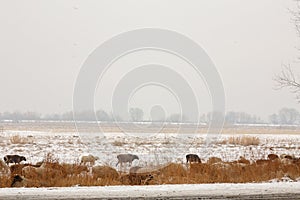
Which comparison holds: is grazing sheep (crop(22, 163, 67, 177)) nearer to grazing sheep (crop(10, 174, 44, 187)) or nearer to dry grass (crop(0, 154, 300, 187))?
dry grass (crop(0, 154, 300, 187))

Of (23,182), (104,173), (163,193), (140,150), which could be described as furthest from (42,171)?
(140,150)

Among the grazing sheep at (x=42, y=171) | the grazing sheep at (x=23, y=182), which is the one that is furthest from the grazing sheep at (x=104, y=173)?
the grazing sheep at (x=23, y=182)

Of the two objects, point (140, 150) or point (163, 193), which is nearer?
point (163, 193)

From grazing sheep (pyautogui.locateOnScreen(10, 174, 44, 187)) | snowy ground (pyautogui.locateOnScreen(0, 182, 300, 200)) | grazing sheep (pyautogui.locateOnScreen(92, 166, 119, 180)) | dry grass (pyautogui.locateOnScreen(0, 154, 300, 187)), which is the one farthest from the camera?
grazing sheep (pyautogui.locateOnScreen(92, 166, 119, 180))

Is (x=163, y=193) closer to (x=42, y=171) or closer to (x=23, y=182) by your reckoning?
(x=23, y=182)

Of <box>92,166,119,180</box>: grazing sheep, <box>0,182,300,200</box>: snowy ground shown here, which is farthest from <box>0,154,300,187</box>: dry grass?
<box>0,182,300,200</box>: snowy ground

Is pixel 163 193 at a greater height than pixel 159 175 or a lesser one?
greater

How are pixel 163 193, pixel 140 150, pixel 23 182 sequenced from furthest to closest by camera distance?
pixel 140 150, pixel 23 182, pixel 163 193

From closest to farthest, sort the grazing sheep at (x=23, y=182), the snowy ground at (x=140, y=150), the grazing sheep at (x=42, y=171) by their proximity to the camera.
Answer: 1. the grazing sheep at (x=23, y=182)
2. the grazing sheep at (x=42, y=171)
3. the snowy ground at (x=140, y=150)

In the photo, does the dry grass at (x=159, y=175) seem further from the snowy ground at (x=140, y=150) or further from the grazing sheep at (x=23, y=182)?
the snowy ground at (x=140, y=150)

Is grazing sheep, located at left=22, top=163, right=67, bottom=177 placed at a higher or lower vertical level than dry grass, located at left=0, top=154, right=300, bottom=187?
higher

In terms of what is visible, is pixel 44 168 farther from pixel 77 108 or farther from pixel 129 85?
pixel 129 85

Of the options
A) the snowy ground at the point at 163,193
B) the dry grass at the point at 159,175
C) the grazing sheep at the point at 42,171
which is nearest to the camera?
the snowy ground at the point at 163,193

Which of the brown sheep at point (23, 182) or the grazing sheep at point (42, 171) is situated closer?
the brown sheep at point (23, 182)
